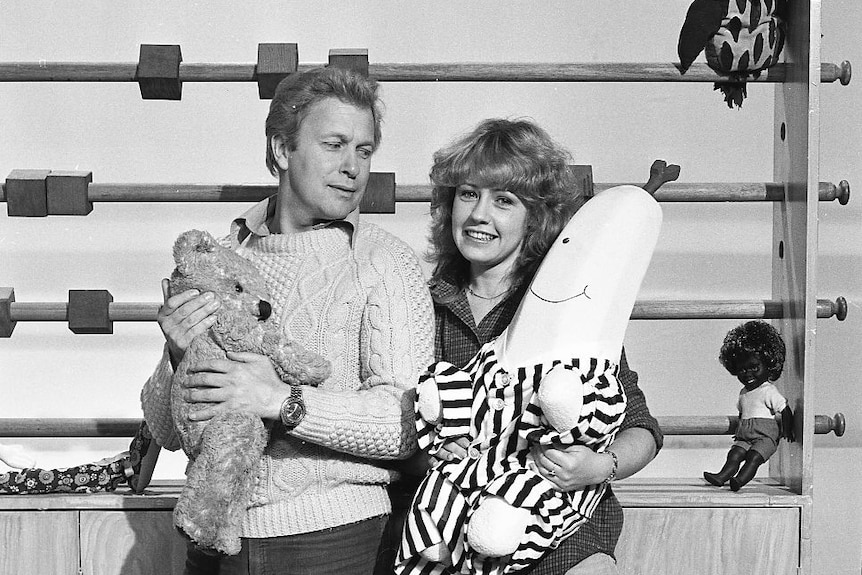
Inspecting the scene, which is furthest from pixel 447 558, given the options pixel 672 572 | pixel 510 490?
pixel 672 572

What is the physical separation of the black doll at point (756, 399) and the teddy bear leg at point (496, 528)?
58 cm

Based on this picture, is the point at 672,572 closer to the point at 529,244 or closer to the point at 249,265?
the point at 529,244

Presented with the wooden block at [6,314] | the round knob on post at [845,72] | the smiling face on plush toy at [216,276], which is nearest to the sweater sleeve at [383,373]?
the smiling face on plush toy at [216,276]

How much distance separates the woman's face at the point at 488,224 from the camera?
1340 mm

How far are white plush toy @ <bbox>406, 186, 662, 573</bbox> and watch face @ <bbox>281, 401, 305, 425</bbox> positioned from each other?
0.13 meters

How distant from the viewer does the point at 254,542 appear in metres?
1.25

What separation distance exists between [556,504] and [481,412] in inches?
5.2

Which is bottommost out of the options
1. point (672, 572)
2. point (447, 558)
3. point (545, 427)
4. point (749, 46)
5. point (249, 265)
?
point (672, 572)

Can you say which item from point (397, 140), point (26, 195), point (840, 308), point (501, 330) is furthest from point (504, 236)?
point (397, 140)

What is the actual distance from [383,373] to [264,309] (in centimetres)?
15

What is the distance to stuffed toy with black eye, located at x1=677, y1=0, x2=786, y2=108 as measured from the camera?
1.69m

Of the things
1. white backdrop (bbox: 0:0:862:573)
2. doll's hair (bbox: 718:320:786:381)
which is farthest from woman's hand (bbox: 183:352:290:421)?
white backdrop (bbox: 0:0:862:573)

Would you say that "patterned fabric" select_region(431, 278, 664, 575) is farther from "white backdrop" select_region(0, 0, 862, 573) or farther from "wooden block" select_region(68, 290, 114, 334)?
"white backdrop" select_region(0, 0, 862, 573)

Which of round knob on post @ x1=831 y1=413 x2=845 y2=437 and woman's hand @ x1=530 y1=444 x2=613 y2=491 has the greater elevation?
woman's hand @ x1=530 y1=444 x2=613 y2=491
